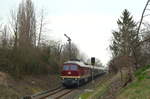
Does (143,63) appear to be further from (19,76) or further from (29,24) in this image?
(29,24)

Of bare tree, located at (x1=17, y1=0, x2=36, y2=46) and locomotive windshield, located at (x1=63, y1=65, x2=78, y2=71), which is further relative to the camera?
bare tree, located at (x1=17, y1=0, x2=36, y2=46)

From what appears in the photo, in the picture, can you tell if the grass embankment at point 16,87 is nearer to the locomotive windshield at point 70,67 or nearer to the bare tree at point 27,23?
the locomotive windshield at point 70,67

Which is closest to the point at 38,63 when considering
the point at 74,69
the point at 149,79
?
the point at 74,69

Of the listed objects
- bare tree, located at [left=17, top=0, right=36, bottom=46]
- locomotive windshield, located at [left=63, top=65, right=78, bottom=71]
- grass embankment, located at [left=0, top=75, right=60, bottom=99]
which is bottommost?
grass embankment, located at [left=0, top=75, right=60, bottom=99]

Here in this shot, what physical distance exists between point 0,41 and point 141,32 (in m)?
22.6

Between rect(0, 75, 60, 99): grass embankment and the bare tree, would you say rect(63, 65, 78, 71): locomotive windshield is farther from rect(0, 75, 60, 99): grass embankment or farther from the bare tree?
the bare tree

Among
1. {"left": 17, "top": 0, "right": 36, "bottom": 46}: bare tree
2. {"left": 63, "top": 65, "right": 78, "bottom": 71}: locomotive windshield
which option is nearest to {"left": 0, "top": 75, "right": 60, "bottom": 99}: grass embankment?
{"left": 63, "top": 65, "right": 78, "bottom": 71}: locomotive windshield

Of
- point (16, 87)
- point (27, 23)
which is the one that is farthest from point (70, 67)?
point (27, 23)

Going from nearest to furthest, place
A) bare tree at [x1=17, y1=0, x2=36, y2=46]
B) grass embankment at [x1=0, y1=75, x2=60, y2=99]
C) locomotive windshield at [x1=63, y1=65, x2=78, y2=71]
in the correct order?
grass embankment at [x1=0, y1=75, x2=60, y2=99], locomotive windshield at [x1=63, y1=65, x2=78, y2=71], bare tree at [x1=17, y1=0, x2=36, y2=46]

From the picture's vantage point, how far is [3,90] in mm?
18562

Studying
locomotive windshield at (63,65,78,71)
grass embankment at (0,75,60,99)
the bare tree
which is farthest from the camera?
the bare tree

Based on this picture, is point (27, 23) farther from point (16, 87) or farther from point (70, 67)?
point (16, 87)

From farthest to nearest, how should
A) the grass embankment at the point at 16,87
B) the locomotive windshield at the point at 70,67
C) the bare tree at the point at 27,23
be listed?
the bare tree at the point at 27,23
the locomotive windshield at the point at 70,67
the grass embankment at the point at 16,87

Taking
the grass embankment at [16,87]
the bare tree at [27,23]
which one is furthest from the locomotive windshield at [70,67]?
the bare tree at [27,23]
